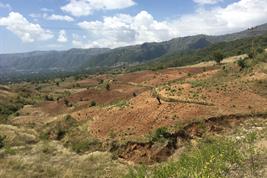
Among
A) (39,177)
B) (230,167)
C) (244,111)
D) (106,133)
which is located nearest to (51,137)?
(106,133)

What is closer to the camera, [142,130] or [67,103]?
[142,130]

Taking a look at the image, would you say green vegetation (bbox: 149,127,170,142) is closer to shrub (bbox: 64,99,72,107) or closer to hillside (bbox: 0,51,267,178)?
hillside (bbox: 0,51,267,178)

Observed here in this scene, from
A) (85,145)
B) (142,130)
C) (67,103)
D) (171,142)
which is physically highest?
(142,130)

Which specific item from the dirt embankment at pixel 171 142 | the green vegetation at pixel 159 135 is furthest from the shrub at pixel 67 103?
the green vegetation at pixel 159 135

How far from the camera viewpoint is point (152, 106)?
33.6 meters

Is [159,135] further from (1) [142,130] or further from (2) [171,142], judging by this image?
(1) [142,130]

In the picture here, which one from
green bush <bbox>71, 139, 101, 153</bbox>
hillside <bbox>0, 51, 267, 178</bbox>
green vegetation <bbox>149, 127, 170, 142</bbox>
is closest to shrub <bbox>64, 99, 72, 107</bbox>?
hillside <bbox>0, 51, 267, 178</bbox>

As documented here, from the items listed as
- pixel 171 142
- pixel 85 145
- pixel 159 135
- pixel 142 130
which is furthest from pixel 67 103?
pixel 171 142

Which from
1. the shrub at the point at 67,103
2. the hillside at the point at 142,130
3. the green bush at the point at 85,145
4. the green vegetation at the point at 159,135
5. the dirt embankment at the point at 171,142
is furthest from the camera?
the shrub at the point at 67,103

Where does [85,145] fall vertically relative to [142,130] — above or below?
below

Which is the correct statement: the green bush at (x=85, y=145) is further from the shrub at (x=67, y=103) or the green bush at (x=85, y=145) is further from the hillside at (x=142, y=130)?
the shrub at (x=67, y=103)

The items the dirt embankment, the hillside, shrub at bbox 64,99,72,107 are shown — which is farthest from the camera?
shrub at bbox 64,99,72,107

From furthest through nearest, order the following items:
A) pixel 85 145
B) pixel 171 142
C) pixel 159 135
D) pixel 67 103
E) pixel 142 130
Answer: pixel 67 103 → pixel 85 145 → pixel 142 130 → pixel 159 135 → pixel 171 142

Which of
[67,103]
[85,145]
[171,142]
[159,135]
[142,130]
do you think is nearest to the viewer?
[171,142]
